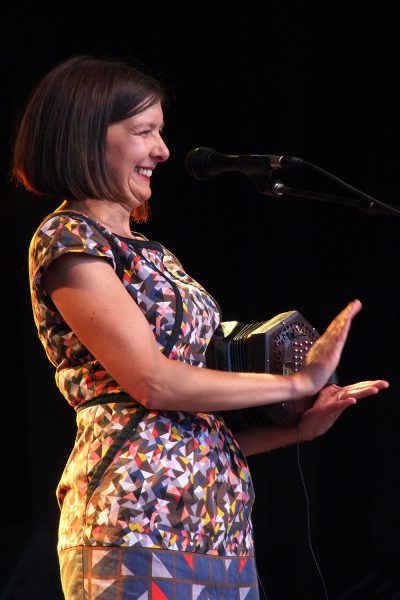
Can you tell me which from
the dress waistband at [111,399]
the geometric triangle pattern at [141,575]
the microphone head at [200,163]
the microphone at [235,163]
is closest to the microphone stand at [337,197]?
the microphone at [235,163]

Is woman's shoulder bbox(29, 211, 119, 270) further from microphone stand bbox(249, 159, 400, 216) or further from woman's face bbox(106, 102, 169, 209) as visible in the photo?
microphone stand bbox(249, 159, 400, 216)

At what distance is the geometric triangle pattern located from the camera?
1.60 m

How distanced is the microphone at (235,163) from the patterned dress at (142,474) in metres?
0.22

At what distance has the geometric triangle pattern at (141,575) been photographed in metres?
1.60

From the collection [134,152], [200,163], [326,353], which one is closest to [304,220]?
[200,163]

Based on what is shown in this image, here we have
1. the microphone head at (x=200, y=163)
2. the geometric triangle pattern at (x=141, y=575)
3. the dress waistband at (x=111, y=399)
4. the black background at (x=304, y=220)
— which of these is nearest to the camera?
the geometric triangle pattern at (x=141, y=575)

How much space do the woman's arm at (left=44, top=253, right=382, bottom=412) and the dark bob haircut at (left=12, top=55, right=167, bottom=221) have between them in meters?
0.21

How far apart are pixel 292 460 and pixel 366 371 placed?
16.9 inches

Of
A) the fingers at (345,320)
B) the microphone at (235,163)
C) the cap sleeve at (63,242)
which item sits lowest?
the fingers at (345,320)

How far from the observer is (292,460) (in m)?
3.52

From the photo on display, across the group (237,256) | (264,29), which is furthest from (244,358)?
(264,29)

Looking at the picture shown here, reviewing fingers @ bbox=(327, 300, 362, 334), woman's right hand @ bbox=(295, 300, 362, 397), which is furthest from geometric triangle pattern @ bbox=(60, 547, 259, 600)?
fingers @ bbox=(327, 300, 362, 334)

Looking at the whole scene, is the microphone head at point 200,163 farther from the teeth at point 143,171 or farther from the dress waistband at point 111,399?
the dress waistband at point 111,399

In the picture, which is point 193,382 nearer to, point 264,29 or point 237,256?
point 237,256
